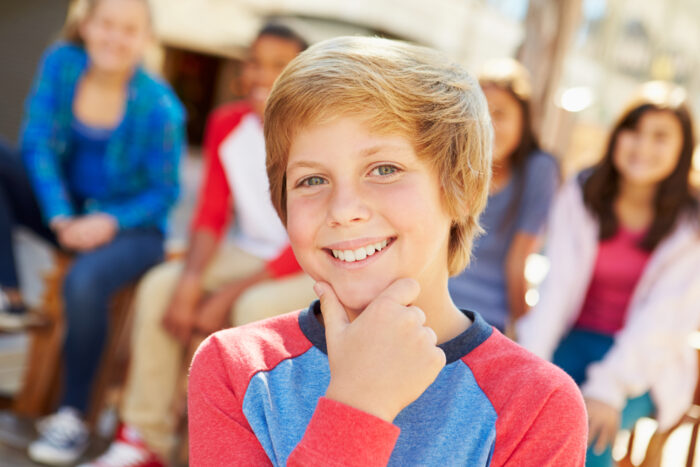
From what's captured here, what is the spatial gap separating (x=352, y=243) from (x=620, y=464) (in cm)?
166

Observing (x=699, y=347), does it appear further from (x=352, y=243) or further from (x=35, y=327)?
(x=35, y=327)

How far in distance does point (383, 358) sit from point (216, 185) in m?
1.94

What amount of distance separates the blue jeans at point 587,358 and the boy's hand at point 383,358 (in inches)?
61.8

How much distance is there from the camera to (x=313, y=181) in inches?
39.6

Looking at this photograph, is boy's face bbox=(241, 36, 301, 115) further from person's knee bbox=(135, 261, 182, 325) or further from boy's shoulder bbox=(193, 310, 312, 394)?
boy's shoulder bbox=(193, 310, 312, 394)

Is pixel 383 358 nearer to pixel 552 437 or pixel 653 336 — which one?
pixel 552 437

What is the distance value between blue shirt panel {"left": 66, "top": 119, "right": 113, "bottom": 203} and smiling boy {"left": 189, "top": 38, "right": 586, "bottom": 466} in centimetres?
183

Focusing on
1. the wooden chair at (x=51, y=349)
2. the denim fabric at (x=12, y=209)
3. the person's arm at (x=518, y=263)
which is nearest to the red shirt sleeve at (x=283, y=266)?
the wooden chair at (x=51, y=349)

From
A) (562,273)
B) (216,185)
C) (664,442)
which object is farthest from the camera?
(216,185)

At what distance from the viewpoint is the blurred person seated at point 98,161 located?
254 centimetres

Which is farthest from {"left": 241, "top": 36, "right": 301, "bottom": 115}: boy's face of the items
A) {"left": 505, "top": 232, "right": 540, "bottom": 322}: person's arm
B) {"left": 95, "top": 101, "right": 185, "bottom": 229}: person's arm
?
{"left": 505, "top": 232, "right": 540, "bottom": 322}: person's arm

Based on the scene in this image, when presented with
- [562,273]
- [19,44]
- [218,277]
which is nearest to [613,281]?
[562,273]

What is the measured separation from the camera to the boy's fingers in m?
0.89

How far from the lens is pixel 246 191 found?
2584 mm
